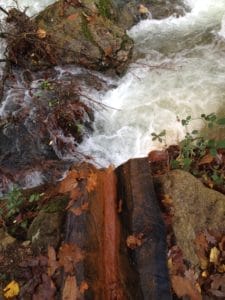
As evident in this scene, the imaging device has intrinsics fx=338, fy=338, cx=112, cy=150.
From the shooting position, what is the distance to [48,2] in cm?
822

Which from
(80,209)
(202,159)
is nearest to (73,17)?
(202,159)

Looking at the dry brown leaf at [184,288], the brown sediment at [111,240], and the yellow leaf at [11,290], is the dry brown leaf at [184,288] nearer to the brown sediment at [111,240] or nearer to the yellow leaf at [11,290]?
the brown sediment at [111,240]

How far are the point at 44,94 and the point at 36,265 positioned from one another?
3559 millimetres

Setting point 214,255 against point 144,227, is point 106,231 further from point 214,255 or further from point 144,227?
point 214,255

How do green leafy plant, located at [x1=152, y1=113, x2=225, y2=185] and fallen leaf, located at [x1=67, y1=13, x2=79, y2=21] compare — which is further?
fallen leaf, located at [x1=67, y1=13, x2=79, y2=21]

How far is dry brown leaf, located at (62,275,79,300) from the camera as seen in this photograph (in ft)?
9.28

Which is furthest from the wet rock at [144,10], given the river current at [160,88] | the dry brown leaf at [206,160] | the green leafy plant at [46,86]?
the dry brown leaf at [206,160]

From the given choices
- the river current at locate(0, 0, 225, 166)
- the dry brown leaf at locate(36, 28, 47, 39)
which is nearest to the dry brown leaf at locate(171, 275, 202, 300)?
the river current at locate(0, 0, 225, 166)

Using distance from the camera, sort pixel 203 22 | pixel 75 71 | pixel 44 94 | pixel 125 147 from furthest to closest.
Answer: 1. pixel 203 22
2. pixel 75 71
3. pixel 44 94
4. pixel 125 147

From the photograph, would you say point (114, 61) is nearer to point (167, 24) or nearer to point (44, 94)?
point (44, 94)

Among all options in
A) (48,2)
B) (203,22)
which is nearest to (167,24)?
(203,22)

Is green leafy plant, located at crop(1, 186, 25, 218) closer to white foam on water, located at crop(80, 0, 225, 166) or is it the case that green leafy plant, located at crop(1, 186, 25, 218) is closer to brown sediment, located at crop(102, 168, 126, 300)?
brown sediment, located at crop(102, 168, 126, 300)

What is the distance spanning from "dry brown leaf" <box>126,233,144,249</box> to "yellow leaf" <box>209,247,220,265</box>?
2.37 ft

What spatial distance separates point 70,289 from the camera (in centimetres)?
287
